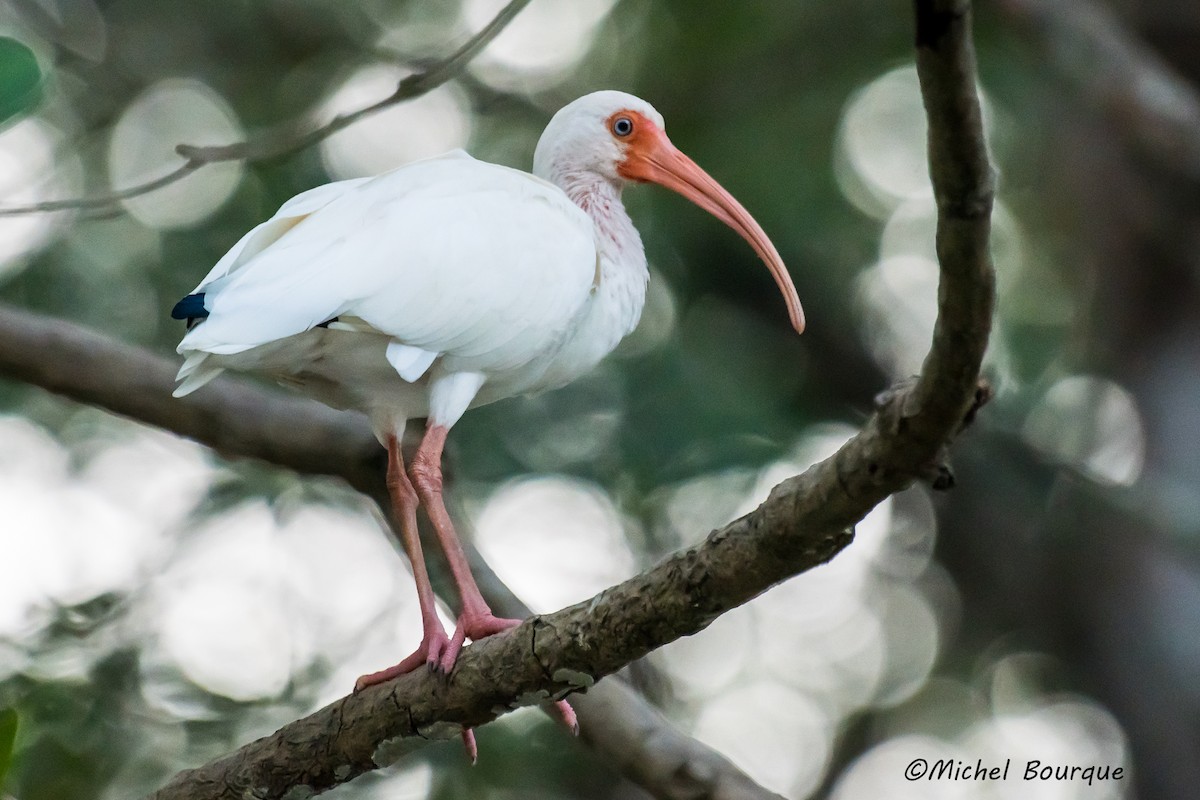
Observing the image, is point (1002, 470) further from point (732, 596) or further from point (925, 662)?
point (732, 596)

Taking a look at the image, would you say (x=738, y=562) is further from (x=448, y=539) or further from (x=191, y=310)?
(x=191, y=310)

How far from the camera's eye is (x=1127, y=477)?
919 cm

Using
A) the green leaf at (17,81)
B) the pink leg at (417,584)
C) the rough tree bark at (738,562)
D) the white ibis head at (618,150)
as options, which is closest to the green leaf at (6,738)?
the rough tree bark at (738,562)

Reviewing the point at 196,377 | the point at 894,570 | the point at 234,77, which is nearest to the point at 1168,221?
the point at 894,570

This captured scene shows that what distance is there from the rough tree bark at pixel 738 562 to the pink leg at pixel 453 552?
0.39 metres

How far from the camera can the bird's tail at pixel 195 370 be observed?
4320mm

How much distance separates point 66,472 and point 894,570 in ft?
20.6

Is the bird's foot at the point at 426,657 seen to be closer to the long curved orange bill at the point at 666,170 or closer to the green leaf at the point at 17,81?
the green leaf at the point at 17,81

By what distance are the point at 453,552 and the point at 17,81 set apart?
2.17 meters

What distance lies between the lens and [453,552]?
4.83 m

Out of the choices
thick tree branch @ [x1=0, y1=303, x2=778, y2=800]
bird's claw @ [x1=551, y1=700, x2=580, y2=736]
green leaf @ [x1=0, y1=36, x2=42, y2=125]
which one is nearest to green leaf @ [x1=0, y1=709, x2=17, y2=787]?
green leaf @ [x1=0, y1=36, x2=42, y2=125]

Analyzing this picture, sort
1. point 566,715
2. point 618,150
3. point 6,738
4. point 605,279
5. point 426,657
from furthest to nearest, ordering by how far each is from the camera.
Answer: point 618,150, point 605,279, point 566,715, point 426,657, point 6,738


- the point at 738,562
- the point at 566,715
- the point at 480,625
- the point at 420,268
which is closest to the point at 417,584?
the point at 480,625

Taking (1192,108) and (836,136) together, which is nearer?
(1192,108)
